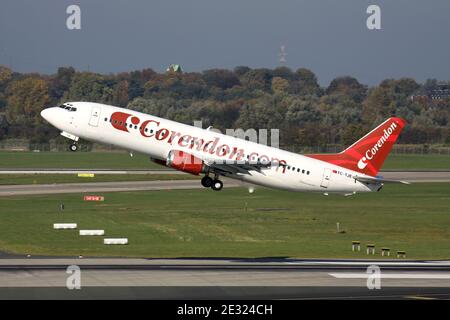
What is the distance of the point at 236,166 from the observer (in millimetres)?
99875

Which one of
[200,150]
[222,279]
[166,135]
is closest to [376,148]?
[200,150]

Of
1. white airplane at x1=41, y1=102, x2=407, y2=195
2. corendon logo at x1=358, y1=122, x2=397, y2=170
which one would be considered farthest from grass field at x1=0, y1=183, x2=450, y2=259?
white airplane at x1=41, y1=102, x2=407, y2=195

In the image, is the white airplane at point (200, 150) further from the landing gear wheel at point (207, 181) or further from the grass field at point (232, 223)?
the grass field at point (232, 223)

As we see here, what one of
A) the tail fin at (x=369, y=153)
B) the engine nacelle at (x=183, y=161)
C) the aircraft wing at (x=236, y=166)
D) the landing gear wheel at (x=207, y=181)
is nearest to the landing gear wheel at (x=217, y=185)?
the landing gear wheel at (x=207, y=181)

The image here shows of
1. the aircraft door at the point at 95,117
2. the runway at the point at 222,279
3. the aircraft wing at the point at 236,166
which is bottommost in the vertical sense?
the runway at the point at 222,279

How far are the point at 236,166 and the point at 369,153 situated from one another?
17794 mm

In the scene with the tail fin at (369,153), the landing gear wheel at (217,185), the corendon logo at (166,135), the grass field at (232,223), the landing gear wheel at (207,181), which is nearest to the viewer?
the corendon logo at (166,135)

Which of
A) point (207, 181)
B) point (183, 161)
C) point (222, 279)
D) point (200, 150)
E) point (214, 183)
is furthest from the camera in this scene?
point (207, 181)

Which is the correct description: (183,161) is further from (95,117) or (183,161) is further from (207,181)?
(95,117)

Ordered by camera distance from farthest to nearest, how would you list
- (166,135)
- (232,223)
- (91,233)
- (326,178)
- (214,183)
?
(232,223)
(91,233)
(326,178)
(214,183)
(166,135)

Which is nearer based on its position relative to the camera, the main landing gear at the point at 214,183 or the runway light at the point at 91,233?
the main landing gear at the point at 214,183

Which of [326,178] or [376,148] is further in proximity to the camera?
[376,148]

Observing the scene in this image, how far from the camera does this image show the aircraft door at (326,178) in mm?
107619
